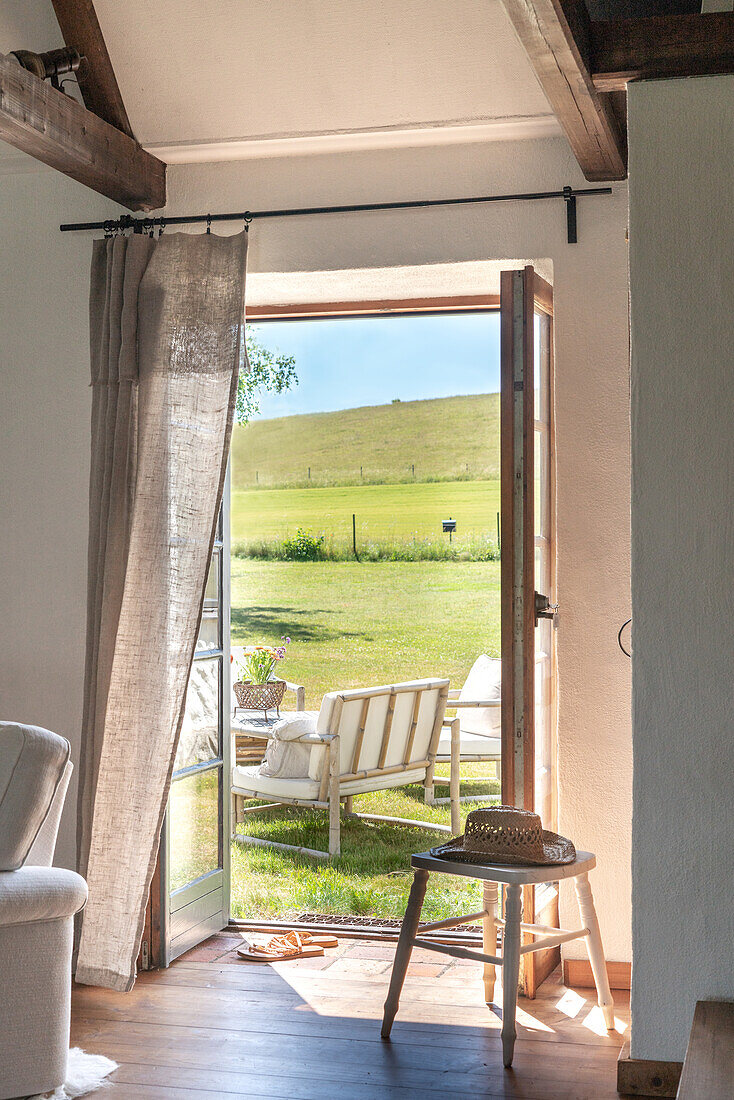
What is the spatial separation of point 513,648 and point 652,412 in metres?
0.96

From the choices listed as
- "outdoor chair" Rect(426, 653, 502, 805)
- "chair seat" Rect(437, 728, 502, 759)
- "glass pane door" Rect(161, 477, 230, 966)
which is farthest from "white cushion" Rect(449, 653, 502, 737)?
"glass pane door" Rect(161, 477, 230, 966)

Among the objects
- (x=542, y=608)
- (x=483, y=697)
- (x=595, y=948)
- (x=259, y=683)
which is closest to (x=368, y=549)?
(x=259, y=683)

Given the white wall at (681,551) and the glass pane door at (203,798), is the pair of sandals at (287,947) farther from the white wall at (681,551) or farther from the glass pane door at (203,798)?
the white wall at (681,551)

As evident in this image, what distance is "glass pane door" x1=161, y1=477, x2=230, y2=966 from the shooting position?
3.76 meters

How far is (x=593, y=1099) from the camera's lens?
8.79 feet

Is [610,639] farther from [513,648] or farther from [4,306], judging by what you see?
[4,306]

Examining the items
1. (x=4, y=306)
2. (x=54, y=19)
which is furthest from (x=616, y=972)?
(x=54, y=19)

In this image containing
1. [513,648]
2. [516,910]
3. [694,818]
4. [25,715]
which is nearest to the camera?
[694,818]

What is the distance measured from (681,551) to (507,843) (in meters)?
0.96

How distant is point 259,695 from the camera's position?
6.68m

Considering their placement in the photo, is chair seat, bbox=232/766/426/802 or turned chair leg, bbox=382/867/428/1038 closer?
turned chair leg, bbox=382/867/428/1038

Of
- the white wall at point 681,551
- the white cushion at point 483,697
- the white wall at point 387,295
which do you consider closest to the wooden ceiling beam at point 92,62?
the white wall at point 387,295

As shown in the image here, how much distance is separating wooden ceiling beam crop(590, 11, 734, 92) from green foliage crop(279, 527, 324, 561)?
18.6ft

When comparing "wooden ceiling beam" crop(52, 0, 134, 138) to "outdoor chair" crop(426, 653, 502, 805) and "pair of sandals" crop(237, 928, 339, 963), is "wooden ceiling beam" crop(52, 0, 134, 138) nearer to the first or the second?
"pair of sandals" crop(237, 928, 339, 963)
